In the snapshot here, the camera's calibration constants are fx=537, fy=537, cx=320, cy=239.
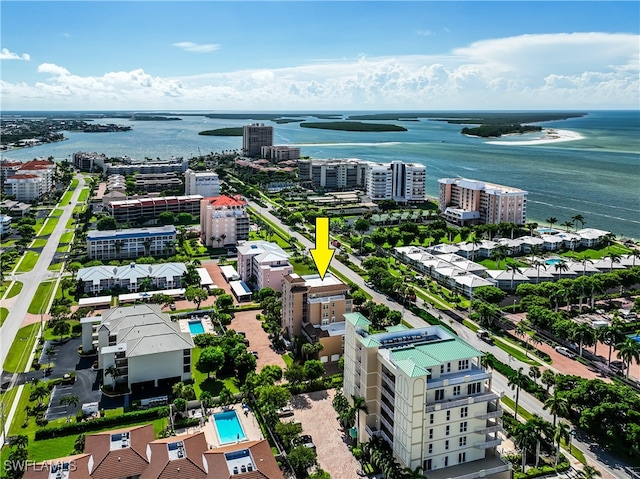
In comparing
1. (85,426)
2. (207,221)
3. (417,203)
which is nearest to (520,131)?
(417,203)

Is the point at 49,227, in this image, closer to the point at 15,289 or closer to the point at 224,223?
the point at 15,289

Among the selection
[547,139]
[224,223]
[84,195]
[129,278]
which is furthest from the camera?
[547,139]

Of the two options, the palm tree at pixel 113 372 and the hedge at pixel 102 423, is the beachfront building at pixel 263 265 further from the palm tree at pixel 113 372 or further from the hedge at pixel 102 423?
the hedge at pixel 102 423

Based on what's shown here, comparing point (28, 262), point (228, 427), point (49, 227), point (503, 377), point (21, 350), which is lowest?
point (228, 427)

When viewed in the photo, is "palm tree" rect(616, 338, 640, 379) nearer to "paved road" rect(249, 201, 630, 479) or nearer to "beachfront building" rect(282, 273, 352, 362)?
"paved road" rect(249, 201, 630, 479)

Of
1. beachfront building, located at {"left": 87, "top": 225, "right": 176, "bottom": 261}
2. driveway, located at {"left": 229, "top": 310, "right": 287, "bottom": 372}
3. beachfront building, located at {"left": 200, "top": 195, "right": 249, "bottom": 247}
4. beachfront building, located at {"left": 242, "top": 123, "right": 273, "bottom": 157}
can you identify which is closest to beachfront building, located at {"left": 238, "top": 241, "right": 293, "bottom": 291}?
driveway, located at {"left": 229, "top": 310, "right": 287, "bottom": 372}

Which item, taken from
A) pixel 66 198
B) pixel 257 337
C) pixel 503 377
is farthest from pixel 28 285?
pixel 66 198

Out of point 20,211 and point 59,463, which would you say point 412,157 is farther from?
point 59,463
